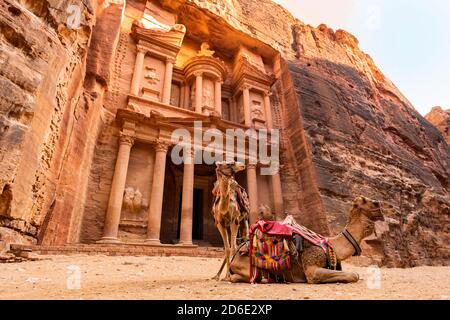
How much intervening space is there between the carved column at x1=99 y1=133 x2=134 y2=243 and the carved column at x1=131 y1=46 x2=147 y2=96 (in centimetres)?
299

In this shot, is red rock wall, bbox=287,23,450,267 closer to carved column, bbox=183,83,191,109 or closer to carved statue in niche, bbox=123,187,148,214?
carved column, bbox=183,83,191,109

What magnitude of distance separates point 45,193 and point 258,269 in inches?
236

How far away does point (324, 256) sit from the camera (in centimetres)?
335

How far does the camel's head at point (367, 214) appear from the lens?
3.72 metres

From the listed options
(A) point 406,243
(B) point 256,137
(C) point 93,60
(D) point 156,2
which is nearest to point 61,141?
(C) point 93,60

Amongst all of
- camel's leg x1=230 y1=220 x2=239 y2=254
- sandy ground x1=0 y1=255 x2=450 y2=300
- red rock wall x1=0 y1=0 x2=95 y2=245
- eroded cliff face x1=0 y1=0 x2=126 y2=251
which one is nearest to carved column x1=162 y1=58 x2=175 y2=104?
eroded cliff face x1=0 y1=0 x2=126 y2=251

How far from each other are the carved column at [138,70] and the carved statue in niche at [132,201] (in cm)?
497

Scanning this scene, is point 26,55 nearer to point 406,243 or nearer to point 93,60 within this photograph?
point 93,60

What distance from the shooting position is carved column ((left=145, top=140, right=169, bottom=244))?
406 inches

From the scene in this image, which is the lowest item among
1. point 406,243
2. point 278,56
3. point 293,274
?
point 293,274

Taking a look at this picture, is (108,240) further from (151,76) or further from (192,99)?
(192,99)

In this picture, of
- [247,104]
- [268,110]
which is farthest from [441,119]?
[247,104]

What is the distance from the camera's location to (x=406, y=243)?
12.3 m

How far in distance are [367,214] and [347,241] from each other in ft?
1.61
